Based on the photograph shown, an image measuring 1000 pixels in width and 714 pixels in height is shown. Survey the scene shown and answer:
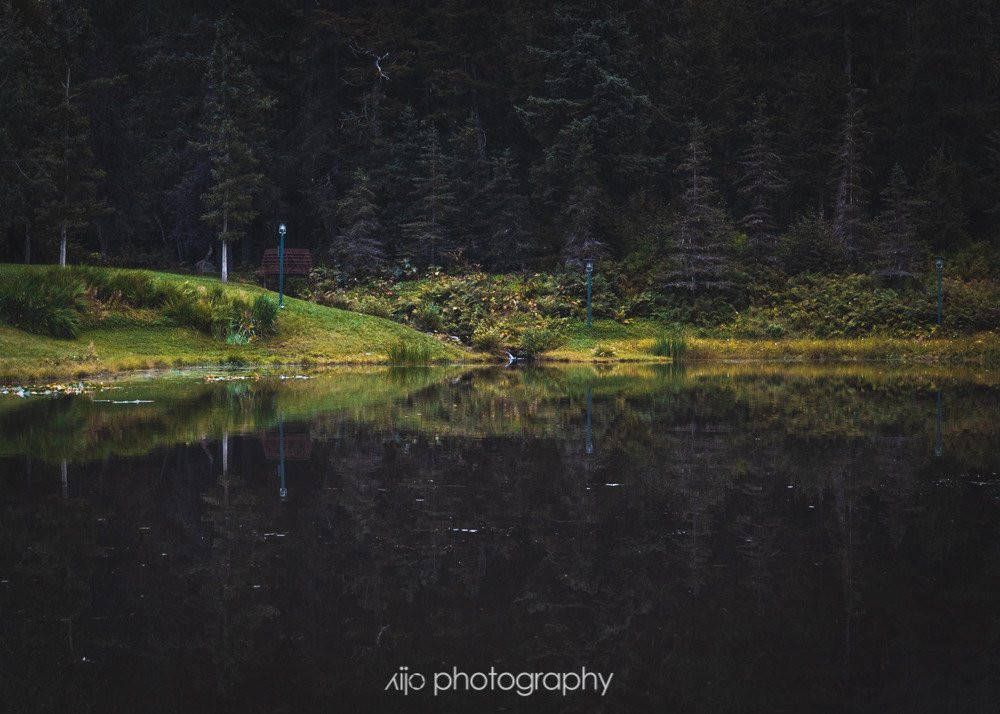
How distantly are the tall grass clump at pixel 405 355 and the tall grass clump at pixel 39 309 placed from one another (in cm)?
907

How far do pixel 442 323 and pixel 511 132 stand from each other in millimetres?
21166

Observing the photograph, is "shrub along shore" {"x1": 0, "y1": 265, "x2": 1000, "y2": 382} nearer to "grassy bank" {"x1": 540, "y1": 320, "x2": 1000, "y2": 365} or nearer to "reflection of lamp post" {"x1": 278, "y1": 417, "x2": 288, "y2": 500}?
"grassy bank" {"x1": 540, "y1": 320, "x2": 1000, "y2": 365}

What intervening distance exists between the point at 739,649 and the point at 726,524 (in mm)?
2769

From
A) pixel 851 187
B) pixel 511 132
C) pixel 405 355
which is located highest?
pixel 511 132

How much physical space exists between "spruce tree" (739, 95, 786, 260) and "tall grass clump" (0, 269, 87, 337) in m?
27.1

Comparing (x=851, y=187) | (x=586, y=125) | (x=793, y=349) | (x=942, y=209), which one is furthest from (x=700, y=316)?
(x=942, y=209)

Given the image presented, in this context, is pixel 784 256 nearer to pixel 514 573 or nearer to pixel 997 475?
pixel 997 475

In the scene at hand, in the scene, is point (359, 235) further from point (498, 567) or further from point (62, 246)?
point (498, 567)

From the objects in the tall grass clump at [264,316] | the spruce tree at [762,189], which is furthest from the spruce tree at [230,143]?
the spruce tree at [762,189]

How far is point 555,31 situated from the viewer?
168ft

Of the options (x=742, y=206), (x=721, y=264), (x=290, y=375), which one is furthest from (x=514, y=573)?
(x=742, y=206)

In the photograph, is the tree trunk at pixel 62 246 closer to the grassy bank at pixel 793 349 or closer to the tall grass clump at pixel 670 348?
the grassy bank at pixel 793 349

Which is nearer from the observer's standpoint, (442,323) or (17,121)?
(17,121)

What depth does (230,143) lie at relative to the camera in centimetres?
4141
